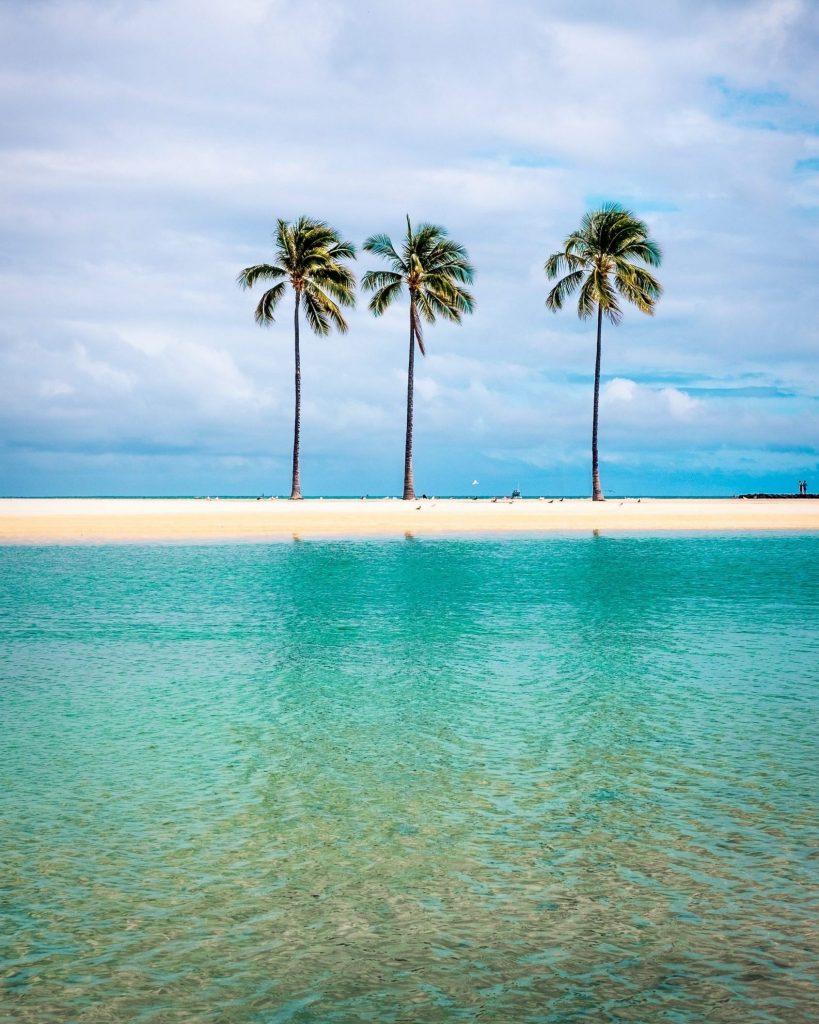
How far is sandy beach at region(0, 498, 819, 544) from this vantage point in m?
43.2

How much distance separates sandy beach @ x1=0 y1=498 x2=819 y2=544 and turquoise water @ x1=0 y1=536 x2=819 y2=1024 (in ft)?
81.6

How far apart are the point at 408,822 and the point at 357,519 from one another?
43.0 meters

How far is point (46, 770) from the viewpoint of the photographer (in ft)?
30.7

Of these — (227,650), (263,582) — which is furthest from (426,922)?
(263,582)

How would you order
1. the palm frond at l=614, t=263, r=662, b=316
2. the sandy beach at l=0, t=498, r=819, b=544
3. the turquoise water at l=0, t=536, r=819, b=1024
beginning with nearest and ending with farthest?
the turquoise water at l=0, t=536, r=819, b=1024 < the sandy beach at l=0, t=498, r=819, b=544 < the palm frond at l=614, t=263, r=662, b=316

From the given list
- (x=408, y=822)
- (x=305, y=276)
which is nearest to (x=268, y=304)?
(x=305, y=276)

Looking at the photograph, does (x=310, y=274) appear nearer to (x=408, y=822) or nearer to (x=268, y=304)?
(x=268, y=304)

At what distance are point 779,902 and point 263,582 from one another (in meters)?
20.4

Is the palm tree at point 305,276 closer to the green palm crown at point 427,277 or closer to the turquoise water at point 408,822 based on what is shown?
the green palm crown at point 427,277

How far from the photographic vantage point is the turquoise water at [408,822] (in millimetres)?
5211

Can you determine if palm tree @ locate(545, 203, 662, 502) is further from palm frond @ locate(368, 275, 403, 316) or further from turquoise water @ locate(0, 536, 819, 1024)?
turquoise water @ locate(0, 536, 819, 1024)

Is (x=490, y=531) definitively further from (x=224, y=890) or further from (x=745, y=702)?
(x=224, y=890)

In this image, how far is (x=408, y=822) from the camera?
26.0 feet

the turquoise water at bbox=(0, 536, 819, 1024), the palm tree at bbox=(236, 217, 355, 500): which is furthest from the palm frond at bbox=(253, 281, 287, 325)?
the turquoise water at bbox=(0, 536, 819, 1024)
